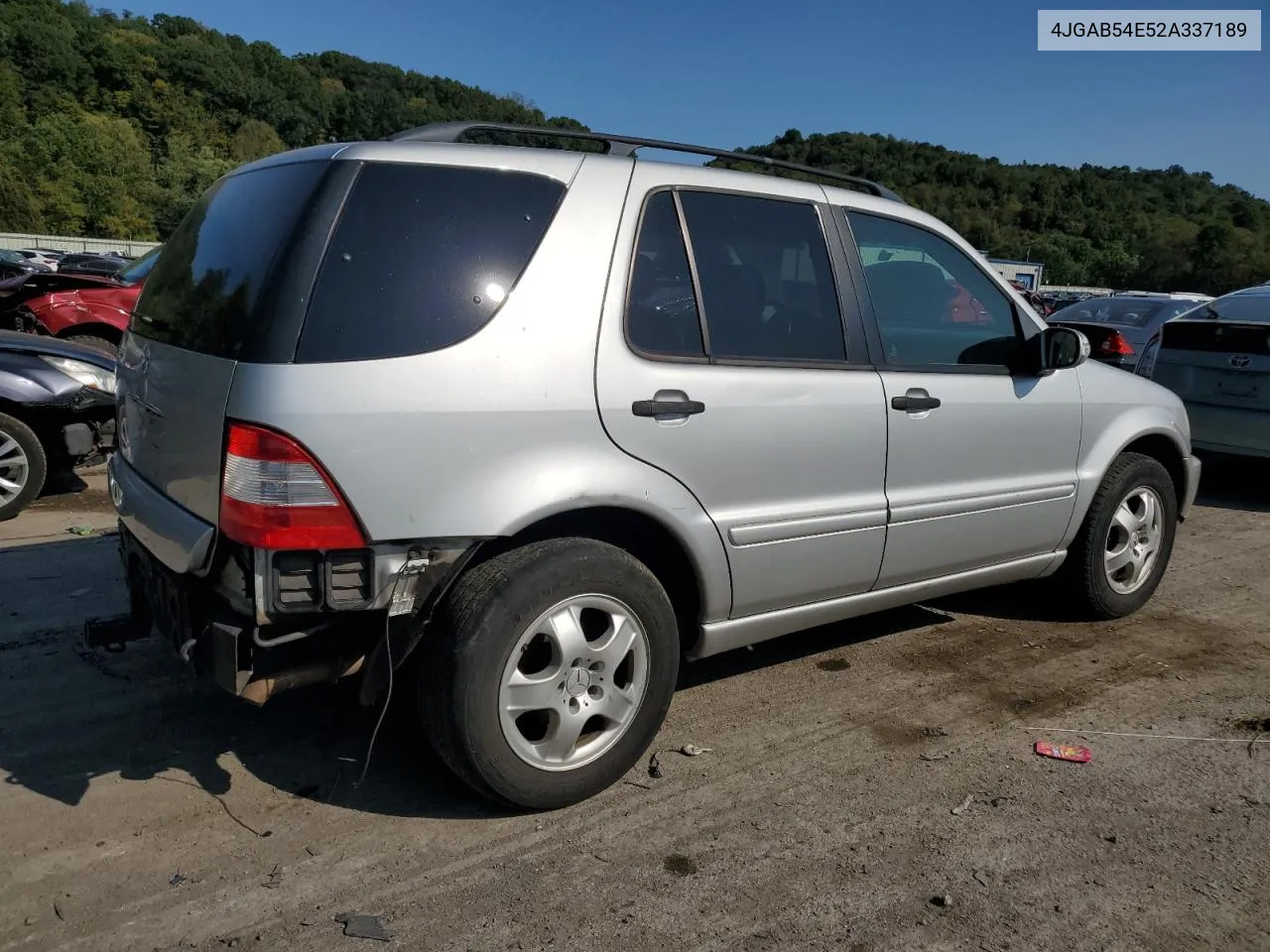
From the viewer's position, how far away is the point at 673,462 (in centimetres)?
294

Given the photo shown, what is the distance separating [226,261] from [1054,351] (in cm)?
310

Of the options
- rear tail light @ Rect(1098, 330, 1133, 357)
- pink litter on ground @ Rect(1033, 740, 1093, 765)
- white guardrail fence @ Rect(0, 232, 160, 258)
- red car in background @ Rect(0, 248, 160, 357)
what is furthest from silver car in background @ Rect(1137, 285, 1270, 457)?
white guardrail fence @ Rect(0, 232, 160, 258)

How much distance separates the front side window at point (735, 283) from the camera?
3.01 metres

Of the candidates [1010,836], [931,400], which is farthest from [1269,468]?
[1010,836]

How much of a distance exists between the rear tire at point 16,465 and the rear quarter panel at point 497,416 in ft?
14.3

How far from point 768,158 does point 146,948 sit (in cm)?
316

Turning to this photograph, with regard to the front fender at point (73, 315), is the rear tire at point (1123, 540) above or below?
below

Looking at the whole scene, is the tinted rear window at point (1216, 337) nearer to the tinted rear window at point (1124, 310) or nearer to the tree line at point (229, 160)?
the tinted rear window at point (1124, 310)

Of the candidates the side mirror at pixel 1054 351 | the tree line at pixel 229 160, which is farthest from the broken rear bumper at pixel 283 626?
the tree line at pixel 229 160

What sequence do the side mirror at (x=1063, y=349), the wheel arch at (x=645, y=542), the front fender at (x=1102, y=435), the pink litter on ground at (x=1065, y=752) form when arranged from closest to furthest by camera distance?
1. the wheel arch at (x=645, y=542)
2. the pink litter on ground at (x=1065, y=752)
3. the side mirror at (x=1063, y=349)
4. the front fender at (x=1102, y=435)

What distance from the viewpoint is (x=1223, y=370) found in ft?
24.0

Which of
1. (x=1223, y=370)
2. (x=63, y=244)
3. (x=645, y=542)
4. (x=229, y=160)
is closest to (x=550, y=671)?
(x=645, y=542)

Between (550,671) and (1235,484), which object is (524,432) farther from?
(1235,484)

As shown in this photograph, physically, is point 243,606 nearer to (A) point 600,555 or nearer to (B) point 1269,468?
(A) point 600,555
